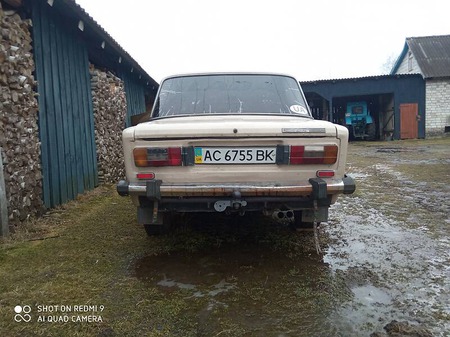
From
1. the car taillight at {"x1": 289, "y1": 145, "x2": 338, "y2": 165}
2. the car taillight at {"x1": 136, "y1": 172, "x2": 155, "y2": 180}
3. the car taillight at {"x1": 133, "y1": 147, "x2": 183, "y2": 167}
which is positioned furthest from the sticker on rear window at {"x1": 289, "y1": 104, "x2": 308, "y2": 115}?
the car taillight at {"x1": 136, "y1": 172, "x2": 155, "y2": 180}

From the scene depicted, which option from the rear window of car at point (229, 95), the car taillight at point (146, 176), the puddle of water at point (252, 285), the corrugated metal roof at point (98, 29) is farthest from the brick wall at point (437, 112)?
the car taillight at point (146, 176)

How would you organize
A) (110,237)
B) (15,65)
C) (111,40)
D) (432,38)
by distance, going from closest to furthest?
(110,237) → (15,65) → (111,40) → (432,38)

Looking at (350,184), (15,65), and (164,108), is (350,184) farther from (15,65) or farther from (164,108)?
(15,65)

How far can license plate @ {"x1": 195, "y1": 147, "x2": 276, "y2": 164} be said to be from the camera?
313 cm

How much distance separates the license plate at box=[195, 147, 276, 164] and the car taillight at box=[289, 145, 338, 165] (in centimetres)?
16

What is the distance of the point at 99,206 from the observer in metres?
5.82

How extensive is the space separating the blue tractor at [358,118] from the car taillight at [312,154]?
73.7ft

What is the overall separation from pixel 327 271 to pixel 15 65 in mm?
4090

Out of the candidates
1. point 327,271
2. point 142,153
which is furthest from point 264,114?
point 327,271

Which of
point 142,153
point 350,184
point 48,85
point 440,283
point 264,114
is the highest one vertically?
point 48,85

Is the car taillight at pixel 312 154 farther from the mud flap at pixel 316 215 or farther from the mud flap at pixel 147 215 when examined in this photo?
the mud flap at pixel 147 215

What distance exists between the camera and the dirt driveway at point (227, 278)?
2.32 m

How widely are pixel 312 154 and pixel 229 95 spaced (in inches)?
57.1

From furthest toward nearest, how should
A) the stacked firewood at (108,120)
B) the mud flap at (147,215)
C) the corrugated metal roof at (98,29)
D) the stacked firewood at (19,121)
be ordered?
1. the stacked firewood at (108,120)
2. the corrugated metal roof at (98,29)
3. the stacked firewood at (19,121)
4. the mud flap at (147,215)
